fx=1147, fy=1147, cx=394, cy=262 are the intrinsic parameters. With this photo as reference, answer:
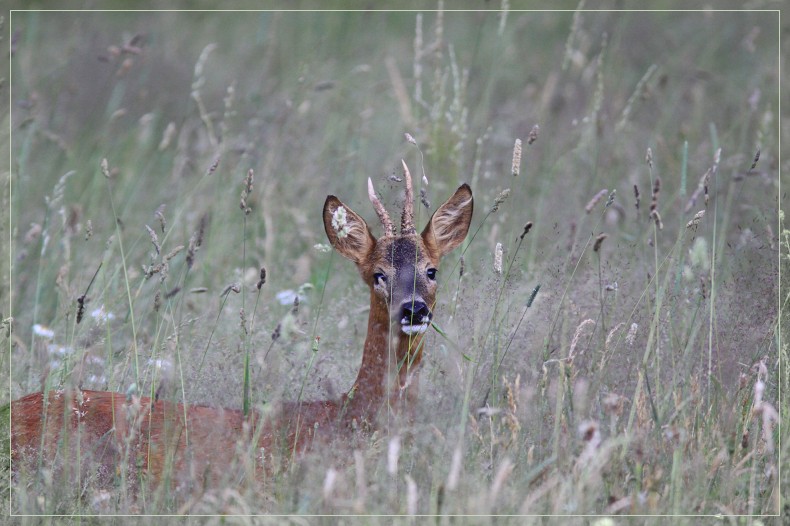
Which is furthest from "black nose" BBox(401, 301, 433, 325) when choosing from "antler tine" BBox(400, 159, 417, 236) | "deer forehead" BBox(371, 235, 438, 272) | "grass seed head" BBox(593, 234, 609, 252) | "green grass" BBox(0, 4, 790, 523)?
"grass seed head" BBox(593, 234, 609, 252)

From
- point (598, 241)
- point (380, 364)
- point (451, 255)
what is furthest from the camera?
point (451, 255)

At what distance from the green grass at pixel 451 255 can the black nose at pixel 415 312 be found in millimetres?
135

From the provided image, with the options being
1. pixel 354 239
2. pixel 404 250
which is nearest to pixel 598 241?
pixel 404 250

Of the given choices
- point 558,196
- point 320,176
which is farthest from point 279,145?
point 558,196

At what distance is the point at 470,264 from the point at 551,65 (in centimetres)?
298

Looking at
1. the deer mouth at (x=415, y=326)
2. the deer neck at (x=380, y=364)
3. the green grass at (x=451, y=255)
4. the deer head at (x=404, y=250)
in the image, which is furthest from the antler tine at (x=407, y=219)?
the deer mouth at (x=415, y=326)

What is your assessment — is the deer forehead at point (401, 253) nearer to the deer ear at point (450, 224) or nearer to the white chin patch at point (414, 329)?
Answer: the deer ear at point (450, 224)

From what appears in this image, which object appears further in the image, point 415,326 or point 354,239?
point 354,239

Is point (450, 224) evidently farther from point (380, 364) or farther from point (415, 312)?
point (380, 364)

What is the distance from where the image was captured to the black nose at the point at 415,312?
4.93 meters

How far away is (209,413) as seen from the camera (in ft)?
15.4

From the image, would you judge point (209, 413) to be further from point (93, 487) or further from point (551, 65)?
point (551, 65)

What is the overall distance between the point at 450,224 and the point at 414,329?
71cm

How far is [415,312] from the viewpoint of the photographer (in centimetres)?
496
